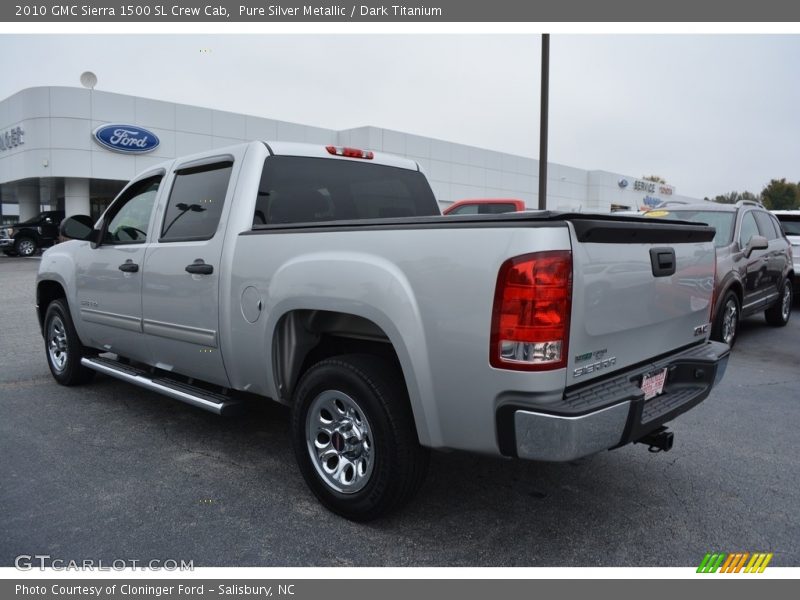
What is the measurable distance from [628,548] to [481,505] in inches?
31.2

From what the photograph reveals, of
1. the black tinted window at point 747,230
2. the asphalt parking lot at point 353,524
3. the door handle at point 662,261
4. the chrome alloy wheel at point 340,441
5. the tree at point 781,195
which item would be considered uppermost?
the tree at point 781,195

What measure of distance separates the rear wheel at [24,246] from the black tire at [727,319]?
28.4 meters

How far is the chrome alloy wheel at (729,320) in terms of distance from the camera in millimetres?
7426

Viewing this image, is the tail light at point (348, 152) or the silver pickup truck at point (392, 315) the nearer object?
the silver pickup truck at point (392, 315)

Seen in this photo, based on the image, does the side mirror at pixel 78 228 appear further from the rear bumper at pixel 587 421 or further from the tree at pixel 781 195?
the tree at pixel 781 195

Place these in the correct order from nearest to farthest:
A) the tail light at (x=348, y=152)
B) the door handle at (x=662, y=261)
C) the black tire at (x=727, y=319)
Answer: the door handle at (x=662, y=261)
the tail light at (x=348, y=152)
the black tire at (x=727, y=319)

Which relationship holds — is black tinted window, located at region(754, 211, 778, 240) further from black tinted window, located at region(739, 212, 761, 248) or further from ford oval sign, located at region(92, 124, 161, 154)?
A: ford oval sign, located at region(92, 124, 161, 154)

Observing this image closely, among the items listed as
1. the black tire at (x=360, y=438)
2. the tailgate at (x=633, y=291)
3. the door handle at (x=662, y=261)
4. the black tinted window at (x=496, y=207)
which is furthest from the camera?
the black tinted window at (x=496, y=207)

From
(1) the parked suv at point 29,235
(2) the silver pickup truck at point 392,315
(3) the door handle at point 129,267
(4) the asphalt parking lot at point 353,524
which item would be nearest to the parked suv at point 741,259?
(4) the asphalt parking lot at point 353,524

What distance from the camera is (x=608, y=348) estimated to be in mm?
2877

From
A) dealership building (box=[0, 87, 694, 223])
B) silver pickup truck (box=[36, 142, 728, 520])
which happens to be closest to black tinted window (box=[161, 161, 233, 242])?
silver pickup truck (box=[36, 142, 728, 520])

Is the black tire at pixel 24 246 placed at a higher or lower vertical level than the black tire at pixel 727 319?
higher

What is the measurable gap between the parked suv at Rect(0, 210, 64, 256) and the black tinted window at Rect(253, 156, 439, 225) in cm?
2617

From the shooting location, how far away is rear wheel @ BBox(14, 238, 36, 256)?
27.2m
